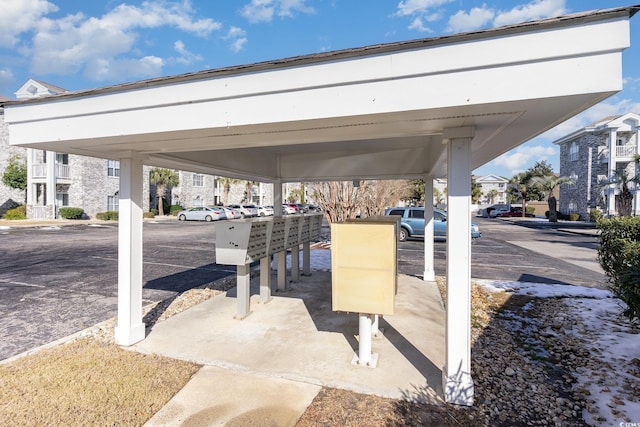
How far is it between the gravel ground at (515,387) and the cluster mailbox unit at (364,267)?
32.3 inches

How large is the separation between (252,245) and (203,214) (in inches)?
972

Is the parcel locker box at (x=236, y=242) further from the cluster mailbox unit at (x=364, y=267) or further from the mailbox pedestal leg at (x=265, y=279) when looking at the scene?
the cluster mailbox unit at (x=364, y=267)

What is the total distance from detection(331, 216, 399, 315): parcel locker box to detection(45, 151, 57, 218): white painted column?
28.5 m

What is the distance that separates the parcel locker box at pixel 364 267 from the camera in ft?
10.7

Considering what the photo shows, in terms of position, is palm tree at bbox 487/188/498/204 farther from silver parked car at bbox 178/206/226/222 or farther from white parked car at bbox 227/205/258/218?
silver parked car at bbox 178/206/226/222

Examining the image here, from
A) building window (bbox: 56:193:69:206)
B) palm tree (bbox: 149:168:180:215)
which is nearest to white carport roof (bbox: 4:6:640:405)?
building window (bbox: 56:193:69:206)

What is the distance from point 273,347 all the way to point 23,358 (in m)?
2.68

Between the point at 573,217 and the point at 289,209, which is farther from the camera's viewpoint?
the point at 289,209

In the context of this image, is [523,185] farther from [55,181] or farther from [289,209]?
[55,181]

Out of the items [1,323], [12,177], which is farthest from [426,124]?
[12,177]

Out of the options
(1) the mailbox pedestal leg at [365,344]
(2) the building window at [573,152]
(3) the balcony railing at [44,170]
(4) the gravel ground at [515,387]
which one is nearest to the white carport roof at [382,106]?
(4) the gravel ground at [515,387]

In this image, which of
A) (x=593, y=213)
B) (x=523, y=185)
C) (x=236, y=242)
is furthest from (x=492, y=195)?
(x=236, y=242)

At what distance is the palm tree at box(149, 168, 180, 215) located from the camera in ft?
96.9

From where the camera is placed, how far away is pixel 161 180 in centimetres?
2978
